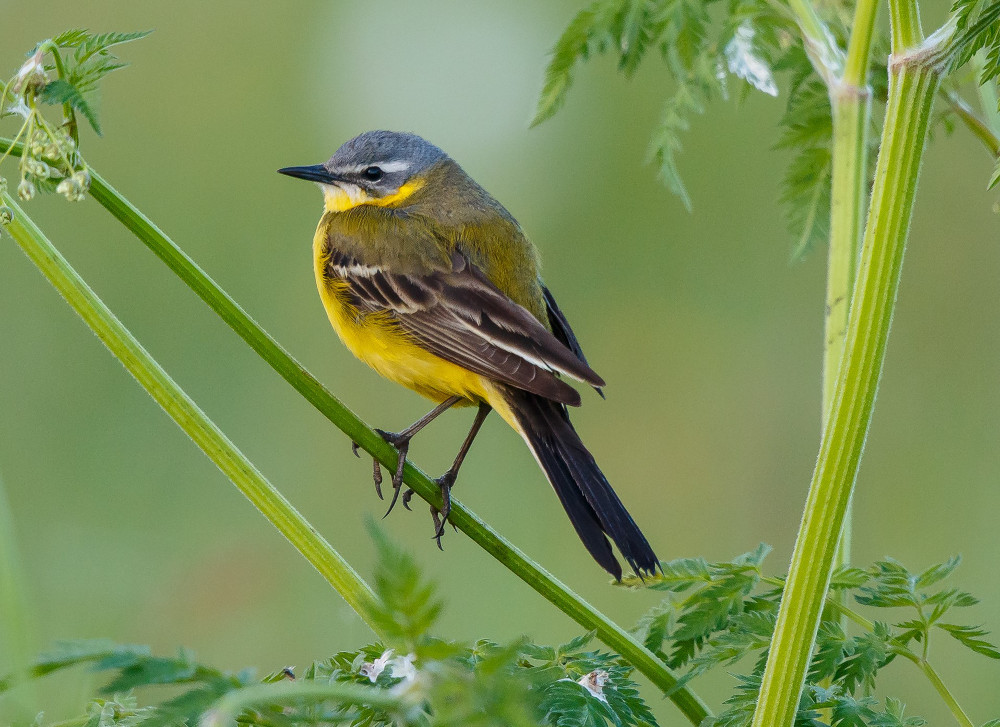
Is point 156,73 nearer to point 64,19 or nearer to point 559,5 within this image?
point 64,19

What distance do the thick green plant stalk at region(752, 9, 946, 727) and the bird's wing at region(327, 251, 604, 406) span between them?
1151 mm

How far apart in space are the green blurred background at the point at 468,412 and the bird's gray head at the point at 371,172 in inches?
67.3

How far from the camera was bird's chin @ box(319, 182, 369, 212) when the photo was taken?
15.5 feet

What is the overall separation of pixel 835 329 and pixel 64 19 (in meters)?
6.72

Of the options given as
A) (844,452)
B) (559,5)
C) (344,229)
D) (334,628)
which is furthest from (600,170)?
(844,452)

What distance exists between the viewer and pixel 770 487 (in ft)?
19.3

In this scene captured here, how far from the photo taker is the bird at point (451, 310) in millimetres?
3135

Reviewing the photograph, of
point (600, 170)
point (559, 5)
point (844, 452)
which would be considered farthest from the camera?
point (559, 5)

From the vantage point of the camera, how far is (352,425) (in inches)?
103

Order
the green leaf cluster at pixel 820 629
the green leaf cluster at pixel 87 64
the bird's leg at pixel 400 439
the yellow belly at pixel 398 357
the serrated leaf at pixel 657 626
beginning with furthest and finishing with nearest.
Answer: the yellow belly at pixel 398 357 → the bird's leg at pixel 400 439 → the serrated leaf at pixel 657 626 → the green leaf cluster at pixel 87 64 → the green leaf cluster at pixel 820 629

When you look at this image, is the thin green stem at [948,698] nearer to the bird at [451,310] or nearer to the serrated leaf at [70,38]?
the bird at [451,310]

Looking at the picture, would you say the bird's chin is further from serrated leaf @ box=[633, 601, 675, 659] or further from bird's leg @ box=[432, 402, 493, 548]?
serrated leaf @ box=[633, 601, 675, 659]

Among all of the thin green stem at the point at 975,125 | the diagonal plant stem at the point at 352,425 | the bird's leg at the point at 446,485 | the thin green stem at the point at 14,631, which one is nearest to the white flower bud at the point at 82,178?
the diagonal plant stem at the point at 352,425

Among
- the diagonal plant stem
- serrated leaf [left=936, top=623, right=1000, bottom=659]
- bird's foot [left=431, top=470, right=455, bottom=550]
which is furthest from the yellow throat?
serrated leaf [left=936, top=623, right=1000, bottom=659]
